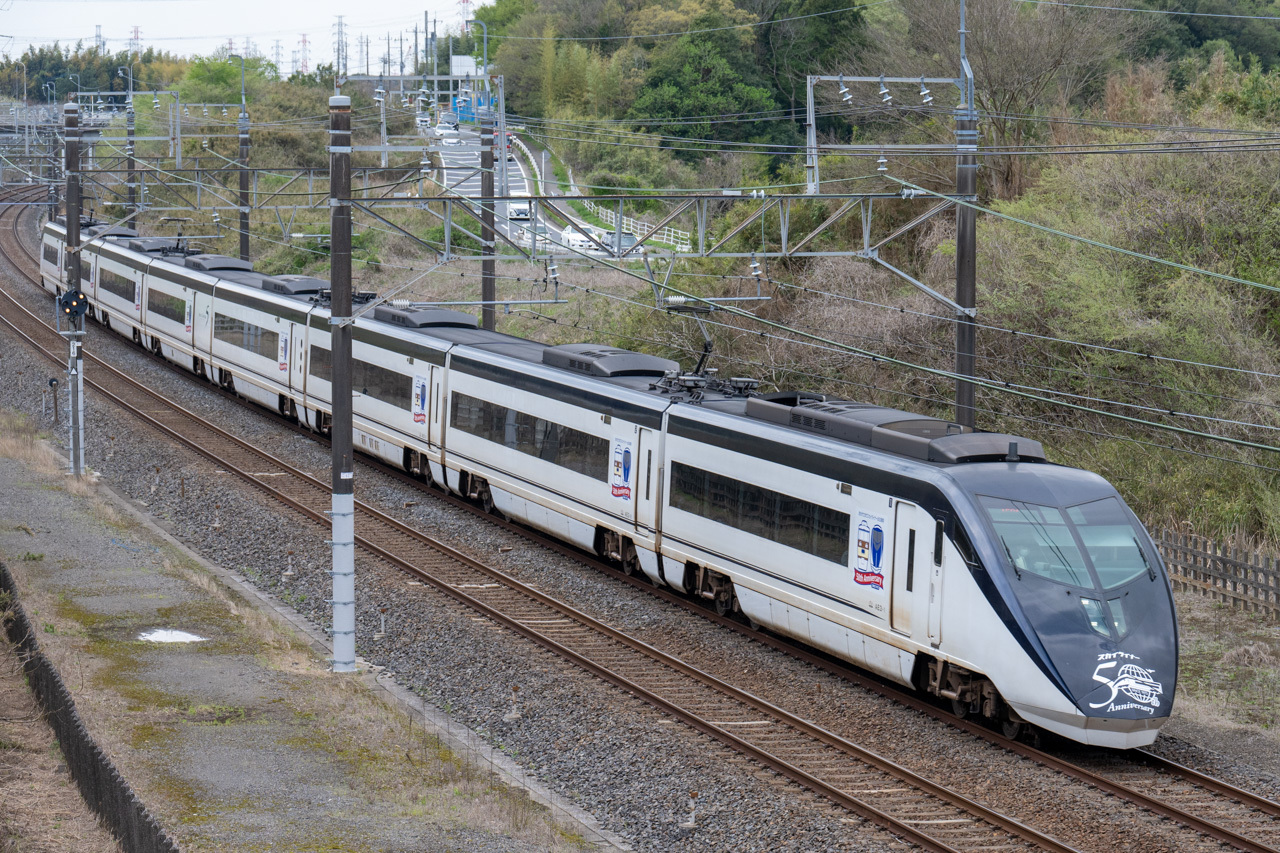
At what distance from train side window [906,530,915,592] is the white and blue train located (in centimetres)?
2

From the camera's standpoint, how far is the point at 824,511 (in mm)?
14273

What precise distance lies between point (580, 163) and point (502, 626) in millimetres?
53414

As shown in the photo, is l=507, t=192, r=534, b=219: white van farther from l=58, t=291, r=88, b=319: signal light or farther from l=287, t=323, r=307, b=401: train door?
l=58, t=291, r=88, b=319: signal light

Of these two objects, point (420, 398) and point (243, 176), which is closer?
point (420, 398)

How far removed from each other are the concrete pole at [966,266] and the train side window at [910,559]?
16.2ft

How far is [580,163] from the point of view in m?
67.6

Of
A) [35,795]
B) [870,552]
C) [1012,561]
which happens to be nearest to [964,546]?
[1012,561]

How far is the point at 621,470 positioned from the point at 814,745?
6362mm

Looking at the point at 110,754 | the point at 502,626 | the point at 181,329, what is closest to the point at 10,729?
the point at 110,754

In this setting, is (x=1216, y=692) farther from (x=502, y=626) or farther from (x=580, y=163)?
(x=580, y=163)

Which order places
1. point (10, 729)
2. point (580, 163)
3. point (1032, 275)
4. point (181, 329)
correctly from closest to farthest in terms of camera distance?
point (10, 729) → point (1032, 275) → point (181, 329) → point (580, 163)

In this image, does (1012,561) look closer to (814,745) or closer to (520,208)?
(814,745)

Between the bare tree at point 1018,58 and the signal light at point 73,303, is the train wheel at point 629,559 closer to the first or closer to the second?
the signal light at point 73,303

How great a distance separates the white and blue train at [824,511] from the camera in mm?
11953
